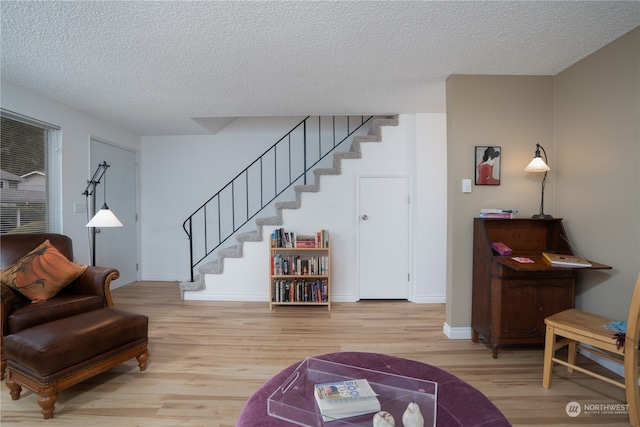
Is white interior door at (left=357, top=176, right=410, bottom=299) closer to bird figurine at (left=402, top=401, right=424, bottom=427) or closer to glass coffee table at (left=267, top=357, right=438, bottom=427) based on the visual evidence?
glass coffee table at (left=267, top=357, right=438, bottom=427)

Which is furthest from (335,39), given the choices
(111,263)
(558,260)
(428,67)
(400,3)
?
(111,263)

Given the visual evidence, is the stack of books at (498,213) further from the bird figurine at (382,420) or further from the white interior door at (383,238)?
the bird figurine at (382,420)

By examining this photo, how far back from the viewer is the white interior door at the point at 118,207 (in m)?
4.03

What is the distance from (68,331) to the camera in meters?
1.82

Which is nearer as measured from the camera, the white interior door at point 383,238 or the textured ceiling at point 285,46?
the textured ceiling at point 285,46

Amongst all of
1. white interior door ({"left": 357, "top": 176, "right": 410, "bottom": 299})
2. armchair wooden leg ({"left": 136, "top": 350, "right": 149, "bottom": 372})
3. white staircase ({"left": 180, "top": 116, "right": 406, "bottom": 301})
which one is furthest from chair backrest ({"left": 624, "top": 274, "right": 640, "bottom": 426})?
armchair wooden leg ({"left": 136, "top": 350, "right": 149, "bottom": 372})

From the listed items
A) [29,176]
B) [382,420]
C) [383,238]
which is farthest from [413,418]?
[29,176]

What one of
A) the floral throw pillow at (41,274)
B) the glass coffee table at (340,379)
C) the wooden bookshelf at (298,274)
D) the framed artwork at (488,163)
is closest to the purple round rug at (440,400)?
the glass coffee table at (340,379)

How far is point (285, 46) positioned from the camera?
2219mm

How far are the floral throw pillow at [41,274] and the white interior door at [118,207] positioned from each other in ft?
5.34

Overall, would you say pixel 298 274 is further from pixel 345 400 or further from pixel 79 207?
pixel 79 207

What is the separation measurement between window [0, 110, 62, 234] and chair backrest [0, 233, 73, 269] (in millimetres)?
512

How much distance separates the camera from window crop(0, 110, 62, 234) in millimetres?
2869

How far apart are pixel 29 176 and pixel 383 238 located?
13.9 ft
